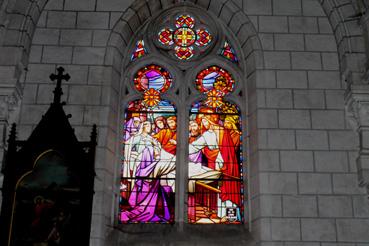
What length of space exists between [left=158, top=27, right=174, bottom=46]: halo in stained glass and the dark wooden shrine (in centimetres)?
260

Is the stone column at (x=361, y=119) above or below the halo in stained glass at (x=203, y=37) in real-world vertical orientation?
below

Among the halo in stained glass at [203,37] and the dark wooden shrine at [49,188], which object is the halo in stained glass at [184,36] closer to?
the halo in stained glass at [203,37]

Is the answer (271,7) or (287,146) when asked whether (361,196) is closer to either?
(287,146)

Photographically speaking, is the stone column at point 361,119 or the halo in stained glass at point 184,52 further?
the halo in stained glass at point 184,52

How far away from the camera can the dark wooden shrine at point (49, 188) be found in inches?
258

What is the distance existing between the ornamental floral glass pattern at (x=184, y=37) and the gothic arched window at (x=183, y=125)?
2 cm

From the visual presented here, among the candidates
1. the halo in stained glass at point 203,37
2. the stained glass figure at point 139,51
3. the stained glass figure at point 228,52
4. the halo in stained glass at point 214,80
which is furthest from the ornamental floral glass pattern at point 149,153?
the stained glass figure at point 228,52

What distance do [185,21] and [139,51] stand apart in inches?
35.7

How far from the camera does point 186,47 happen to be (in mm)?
9250

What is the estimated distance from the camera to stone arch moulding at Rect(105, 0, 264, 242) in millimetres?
8539

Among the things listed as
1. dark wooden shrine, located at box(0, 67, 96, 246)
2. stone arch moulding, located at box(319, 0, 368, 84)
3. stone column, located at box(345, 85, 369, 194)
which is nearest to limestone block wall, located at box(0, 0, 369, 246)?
stone arch moulding, located at box(319, 0, 368, 84)

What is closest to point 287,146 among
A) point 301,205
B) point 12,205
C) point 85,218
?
point 301,205

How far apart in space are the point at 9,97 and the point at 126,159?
6.09 feet

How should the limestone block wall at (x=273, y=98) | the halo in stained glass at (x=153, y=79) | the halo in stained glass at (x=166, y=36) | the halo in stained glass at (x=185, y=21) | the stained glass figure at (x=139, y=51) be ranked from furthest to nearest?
the halo in stained glass at (x=185, y=21) < the halo in stained glass at (x=166, y=36) < the stained glass figure at (x=139, y=51) < the halo in stained glass at (x=153, y=79) < the limestone block wall at (x=273, y=98)
